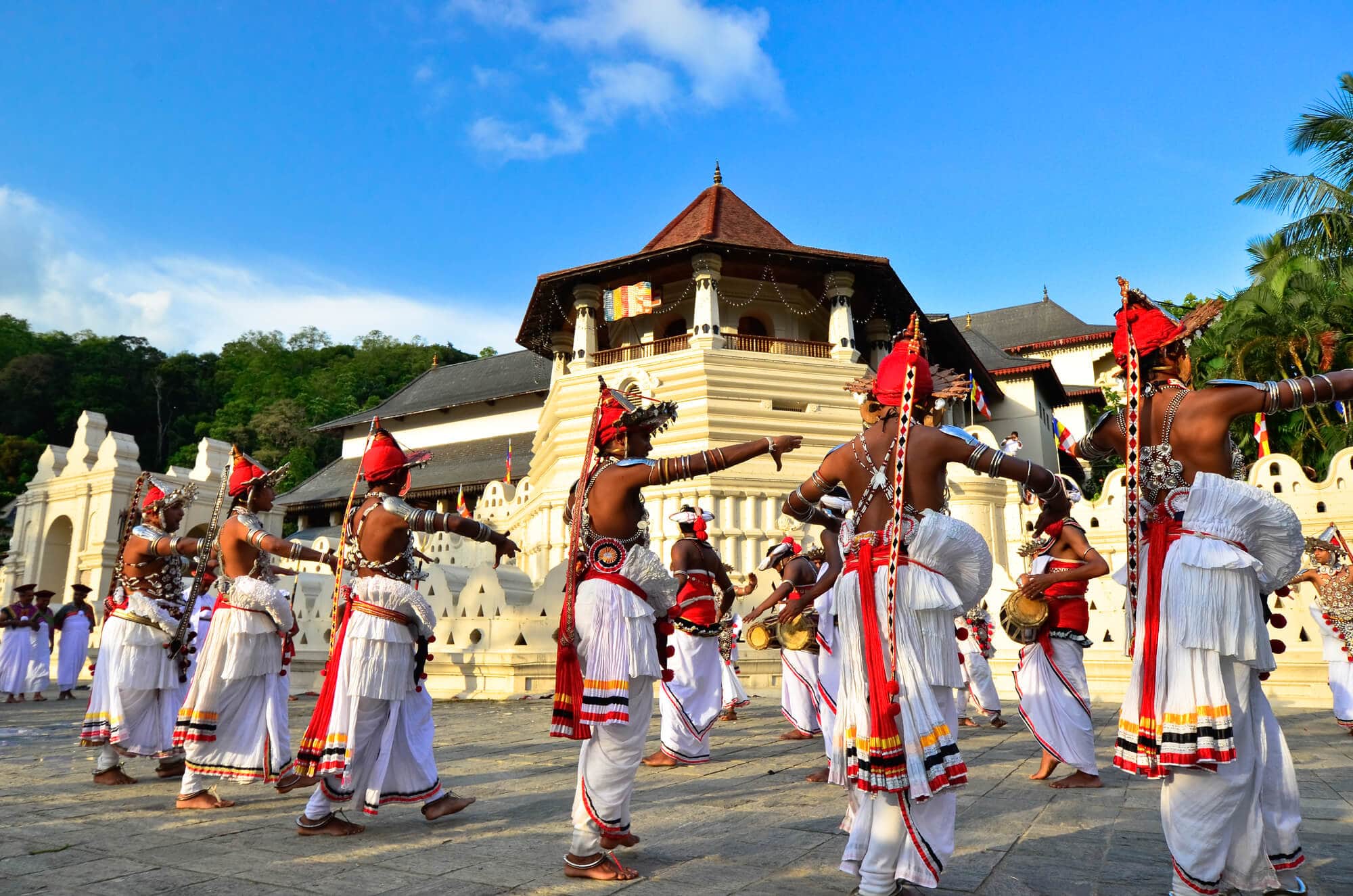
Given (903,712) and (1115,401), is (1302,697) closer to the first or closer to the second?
(903,712)

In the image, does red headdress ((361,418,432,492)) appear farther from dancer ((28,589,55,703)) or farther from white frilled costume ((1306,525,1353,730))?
dancer ((28,589,55,703))

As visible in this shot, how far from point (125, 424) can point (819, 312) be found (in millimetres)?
44809

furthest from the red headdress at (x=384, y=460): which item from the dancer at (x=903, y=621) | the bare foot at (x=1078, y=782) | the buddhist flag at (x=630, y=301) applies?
the buddhist flag at (x=630, y=301)

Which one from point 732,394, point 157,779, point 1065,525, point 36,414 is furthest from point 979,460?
point 36,414

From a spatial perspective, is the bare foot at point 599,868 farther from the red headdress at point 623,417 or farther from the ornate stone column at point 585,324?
the ornate stone column at point 585,324

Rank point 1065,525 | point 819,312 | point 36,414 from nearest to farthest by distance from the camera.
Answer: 1. point 1065,525
2. point 819,312
3. point 36,414

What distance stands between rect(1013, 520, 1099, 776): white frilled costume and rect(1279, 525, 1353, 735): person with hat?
144 inches

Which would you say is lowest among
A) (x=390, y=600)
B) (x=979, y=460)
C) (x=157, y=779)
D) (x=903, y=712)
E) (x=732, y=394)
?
(x=157, y=779)

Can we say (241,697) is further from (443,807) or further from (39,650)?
(39,650)

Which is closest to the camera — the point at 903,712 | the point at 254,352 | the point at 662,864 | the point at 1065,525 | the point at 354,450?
the point at 903,712

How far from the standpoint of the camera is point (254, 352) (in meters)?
63.6

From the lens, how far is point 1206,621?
3.08m

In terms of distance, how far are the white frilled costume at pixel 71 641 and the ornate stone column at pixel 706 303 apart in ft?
45.7

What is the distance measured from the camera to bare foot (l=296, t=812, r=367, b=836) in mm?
4145
